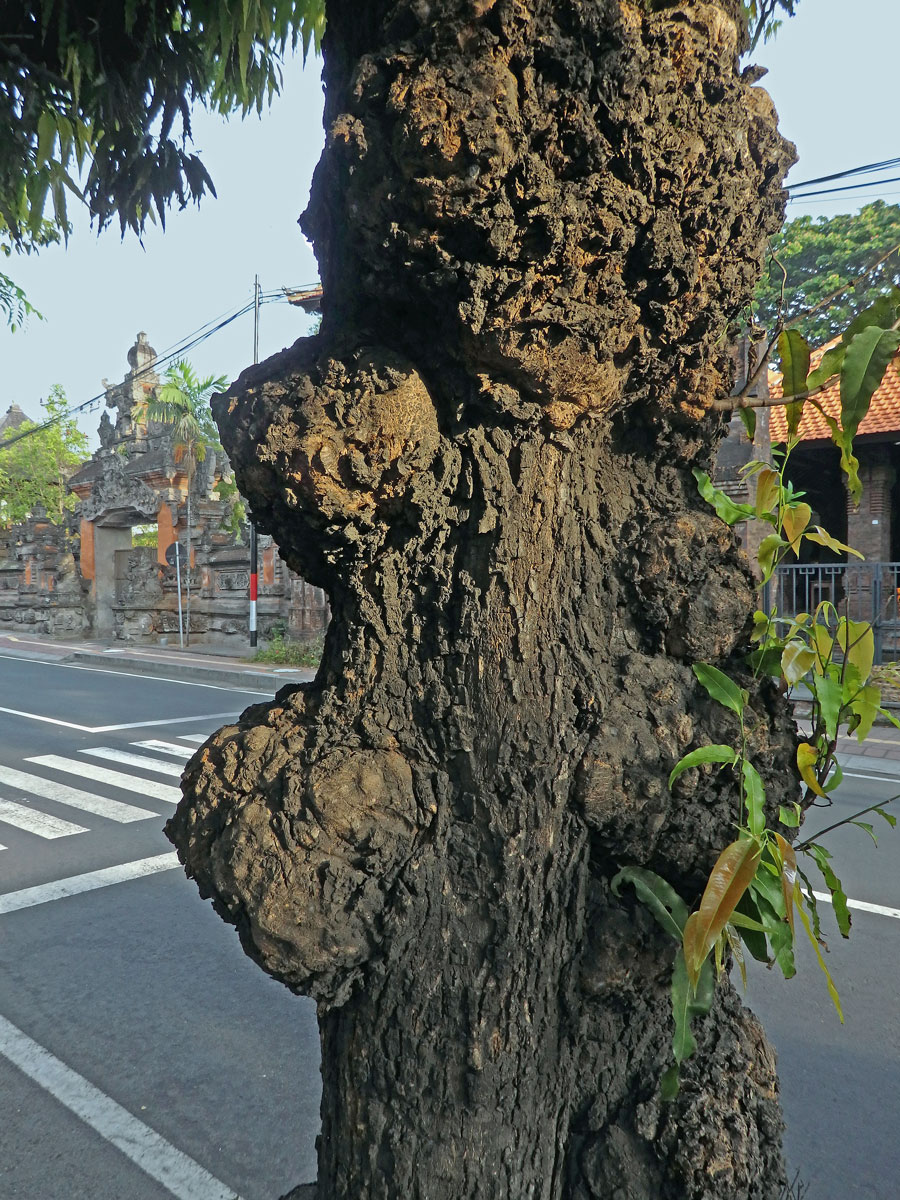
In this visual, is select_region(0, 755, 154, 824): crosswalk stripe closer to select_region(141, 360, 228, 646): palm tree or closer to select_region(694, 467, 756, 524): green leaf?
select_region(694, 467, 756, 524): green leaf

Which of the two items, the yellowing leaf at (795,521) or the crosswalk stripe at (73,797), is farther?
the crosswalk stripe at (73,797)

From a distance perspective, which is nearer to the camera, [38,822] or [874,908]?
[874,908]

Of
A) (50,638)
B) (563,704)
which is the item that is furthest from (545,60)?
(50,638)

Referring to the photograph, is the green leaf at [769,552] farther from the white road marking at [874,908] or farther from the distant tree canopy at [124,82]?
the white road marking at [874,908]

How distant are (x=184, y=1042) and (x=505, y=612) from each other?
2.95m

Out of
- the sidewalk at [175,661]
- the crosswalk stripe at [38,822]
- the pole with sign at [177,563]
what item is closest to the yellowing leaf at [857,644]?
the crosswalk stripe at [38,822]

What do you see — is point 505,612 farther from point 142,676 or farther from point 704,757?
point 142,676

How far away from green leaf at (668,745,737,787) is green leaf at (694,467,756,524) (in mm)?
473

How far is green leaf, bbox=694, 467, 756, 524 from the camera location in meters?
1.61

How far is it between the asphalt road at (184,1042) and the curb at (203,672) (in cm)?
892

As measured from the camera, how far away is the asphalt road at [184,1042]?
2.71 meters

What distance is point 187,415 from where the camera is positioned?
73.7ft

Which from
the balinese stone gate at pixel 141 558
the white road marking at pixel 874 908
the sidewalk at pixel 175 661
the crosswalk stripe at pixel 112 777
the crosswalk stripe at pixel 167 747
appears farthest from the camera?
the balinese stone gate at pixel 141 558

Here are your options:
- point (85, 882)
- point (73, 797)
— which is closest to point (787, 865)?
point (85, 882)
